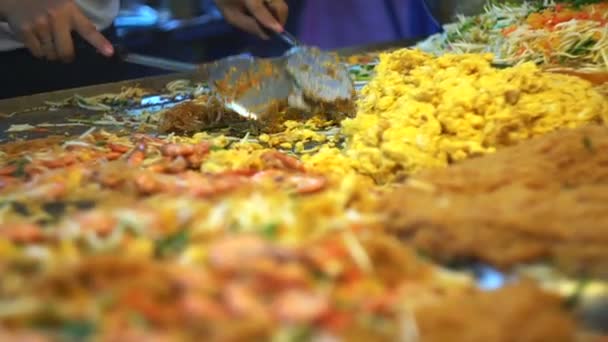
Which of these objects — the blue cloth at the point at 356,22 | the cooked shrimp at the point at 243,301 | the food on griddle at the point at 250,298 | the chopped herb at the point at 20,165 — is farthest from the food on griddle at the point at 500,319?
the blue cloth at the point at 356,22

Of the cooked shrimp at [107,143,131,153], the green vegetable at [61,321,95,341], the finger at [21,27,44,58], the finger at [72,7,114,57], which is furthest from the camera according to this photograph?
the finger at [21,27,44,58]

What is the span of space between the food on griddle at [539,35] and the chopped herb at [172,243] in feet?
10.1

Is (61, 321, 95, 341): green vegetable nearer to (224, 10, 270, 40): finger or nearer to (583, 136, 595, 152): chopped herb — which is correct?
(583, 136, 595, 152): chopped herb

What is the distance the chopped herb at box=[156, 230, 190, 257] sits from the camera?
1288 millimetres

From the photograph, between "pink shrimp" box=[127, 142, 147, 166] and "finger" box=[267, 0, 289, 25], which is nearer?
"pink shrimp" box=[127, 142, 147, 166]

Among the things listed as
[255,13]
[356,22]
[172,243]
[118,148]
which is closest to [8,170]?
[118,148]

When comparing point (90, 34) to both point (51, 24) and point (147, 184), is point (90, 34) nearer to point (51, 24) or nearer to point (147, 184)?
point (51, 24)

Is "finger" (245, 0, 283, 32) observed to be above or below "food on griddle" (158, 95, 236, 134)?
above

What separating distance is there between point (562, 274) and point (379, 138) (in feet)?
3.95

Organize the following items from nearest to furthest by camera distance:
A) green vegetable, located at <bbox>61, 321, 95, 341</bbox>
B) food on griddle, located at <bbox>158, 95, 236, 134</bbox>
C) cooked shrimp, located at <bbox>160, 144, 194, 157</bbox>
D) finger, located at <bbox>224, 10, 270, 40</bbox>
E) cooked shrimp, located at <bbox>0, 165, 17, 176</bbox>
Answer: green vegetable, located at <bbox>61, 321, 95, 341</bbox> < cooked shrimp, located at <bbox>0, 165, 17, 176</bbox> < cooked shrimp, located at <bbox>160, 144, 194, 157</bbox> < food on griddle, located at <bbox>158, 95, 236, 134</bbox> < finger, located at <bbox>224, 10, 270, 40</bbox>

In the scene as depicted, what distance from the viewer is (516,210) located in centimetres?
146

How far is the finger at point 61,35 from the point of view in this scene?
12.1 feet

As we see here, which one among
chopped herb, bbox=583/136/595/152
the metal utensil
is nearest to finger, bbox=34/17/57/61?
chopped herb, bbox=583/136/595/152

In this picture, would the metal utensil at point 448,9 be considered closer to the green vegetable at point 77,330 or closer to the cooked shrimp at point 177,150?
the cooked shrimp at point 177,150
